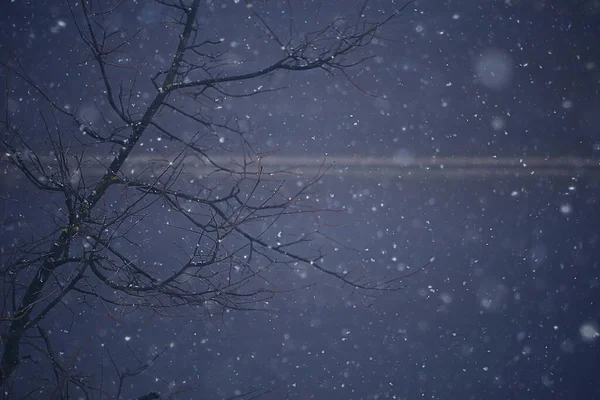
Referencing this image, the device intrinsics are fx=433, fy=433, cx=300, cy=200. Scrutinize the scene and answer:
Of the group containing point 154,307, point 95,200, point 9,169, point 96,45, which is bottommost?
point 154,307

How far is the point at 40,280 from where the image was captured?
2838 mm

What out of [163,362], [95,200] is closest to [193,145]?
[95,200]

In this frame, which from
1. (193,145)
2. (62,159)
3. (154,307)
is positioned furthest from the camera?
(193,145)

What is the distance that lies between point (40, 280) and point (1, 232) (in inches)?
142

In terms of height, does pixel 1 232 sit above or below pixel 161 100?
above

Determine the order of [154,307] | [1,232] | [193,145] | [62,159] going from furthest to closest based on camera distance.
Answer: [1,232] < [193,145] < [154,307] < [62,159]

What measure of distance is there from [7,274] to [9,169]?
3.92 meters

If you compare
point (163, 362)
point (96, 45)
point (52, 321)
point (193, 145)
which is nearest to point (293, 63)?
point (193, 145)

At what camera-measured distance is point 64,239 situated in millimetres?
2766

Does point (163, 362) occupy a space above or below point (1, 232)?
below

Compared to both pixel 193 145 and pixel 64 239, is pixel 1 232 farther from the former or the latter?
pixel 193 145

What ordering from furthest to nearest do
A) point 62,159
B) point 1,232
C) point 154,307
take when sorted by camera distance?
point 1,232 → point 154,307 → point 62,159

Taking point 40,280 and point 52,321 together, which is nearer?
point 40,280

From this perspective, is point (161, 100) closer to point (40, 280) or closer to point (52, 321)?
point (40, 280)
